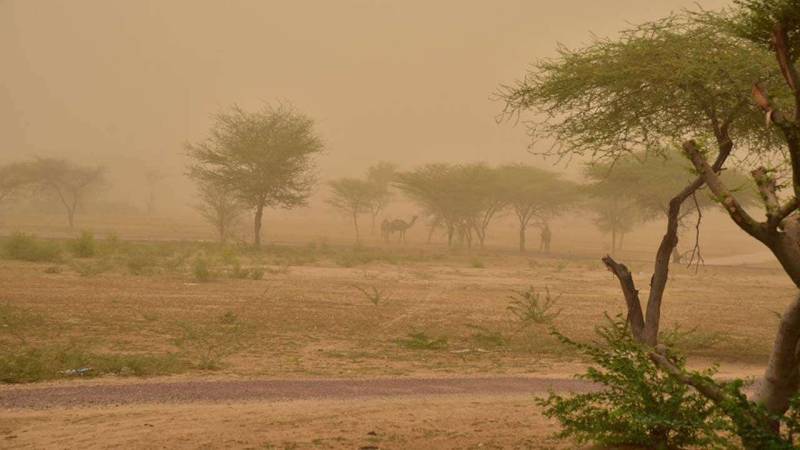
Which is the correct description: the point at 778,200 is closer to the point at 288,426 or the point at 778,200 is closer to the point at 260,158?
the point at 288,426

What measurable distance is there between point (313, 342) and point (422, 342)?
215 centimetres

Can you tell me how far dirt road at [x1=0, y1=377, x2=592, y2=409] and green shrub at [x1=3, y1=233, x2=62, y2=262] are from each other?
1917cm

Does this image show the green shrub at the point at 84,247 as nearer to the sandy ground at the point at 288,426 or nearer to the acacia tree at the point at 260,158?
the acacia tree at the point at 260,158

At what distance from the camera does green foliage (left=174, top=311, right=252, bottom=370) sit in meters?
11.6

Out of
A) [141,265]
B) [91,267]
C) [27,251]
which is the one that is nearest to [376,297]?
[141,265]

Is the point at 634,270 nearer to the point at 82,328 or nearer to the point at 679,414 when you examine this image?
the point at 82,328

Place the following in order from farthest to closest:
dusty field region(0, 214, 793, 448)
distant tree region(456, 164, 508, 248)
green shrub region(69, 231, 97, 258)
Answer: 1. distant tree region(456, 164, 508, 248)
2. green shrub region(69, 231, 97, 258)
3. dusty field region(0, 214, 793, 448)

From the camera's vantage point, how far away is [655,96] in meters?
11.9

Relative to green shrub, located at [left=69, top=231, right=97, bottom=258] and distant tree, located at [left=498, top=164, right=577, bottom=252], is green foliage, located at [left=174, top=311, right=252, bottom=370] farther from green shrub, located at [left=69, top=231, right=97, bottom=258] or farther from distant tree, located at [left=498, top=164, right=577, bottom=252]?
distant tree, located at [left=498, top=164, right=577, bottom=252]

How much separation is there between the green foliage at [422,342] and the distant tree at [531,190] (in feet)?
133

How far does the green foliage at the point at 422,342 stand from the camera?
45.4ft

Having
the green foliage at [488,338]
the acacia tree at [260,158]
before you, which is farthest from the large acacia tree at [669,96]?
the acacia tree at [260,158]

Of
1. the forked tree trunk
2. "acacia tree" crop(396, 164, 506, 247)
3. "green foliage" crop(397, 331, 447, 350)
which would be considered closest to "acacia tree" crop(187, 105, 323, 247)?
"acacia tree" crop(396, 164, 506, 247)

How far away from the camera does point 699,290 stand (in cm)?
2864
